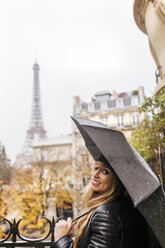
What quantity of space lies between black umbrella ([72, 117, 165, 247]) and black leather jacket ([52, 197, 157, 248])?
25 cm

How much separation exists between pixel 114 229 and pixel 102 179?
42 cm

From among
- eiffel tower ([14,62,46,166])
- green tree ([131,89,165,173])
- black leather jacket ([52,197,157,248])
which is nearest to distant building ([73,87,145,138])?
green tree ([131,89,165,173])

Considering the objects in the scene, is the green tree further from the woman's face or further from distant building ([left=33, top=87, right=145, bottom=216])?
distant building ([left=33, top=87, right=145, bottom=216])

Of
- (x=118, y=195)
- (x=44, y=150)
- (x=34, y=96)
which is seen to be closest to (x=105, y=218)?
(x=118, y=195)

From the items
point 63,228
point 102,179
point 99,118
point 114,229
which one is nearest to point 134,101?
point 99,118

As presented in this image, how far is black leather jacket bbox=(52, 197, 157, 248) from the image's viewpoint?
4.87ft

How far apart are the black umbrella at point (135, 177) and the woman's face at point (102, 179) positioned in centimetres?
39

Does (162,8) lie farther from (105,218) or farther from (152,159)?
(105,218)

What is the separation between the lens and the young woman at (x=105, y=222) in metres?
1.50

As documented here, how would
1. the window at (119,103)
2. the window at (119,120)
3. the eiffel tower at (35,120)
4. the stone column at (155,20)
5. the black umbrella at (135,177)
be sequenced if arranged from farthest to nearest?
the eiffel tower at (35,120), the window at (119,103), the window at (119,120), the stone column at (155,20), the black umbrella at (135,177)

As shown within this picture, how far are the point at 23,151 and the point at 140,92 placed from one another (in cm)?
3554

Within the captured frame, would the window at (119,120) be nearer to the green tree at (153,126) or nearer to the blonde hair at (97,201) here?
the green tree at (153,126)

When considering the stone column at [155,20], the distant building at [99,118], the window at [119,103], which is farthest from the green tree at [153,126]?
the window at [119,103]

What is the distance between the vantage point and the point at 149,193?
1.34 metres
